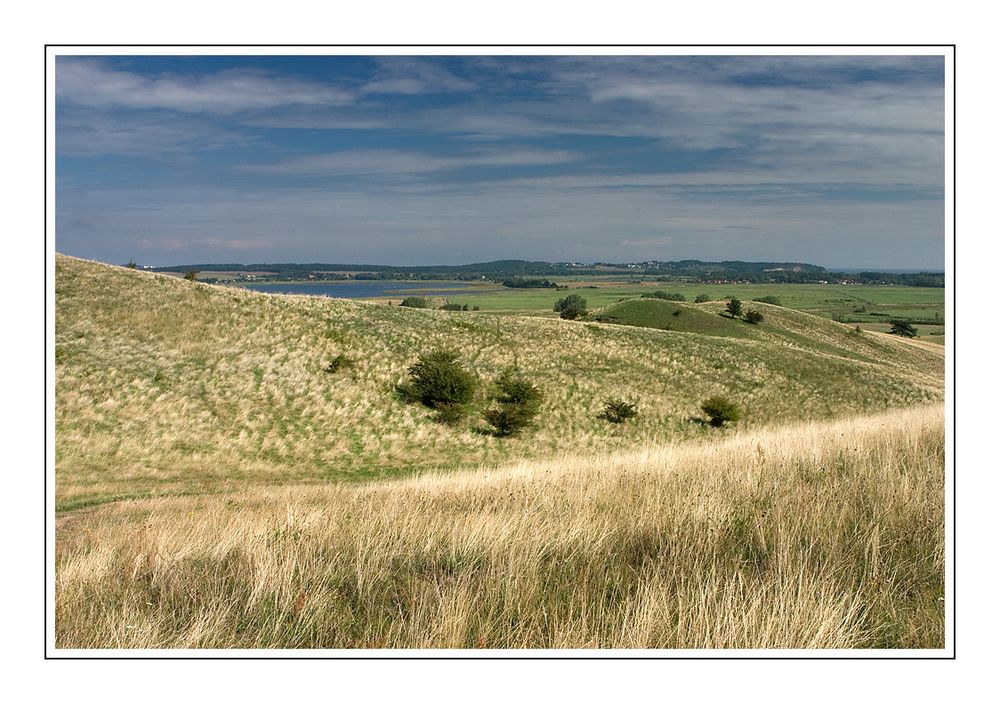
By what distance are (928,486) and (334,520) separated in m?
5.86

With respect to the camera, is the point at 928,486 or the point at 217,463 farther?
the point at 217,463

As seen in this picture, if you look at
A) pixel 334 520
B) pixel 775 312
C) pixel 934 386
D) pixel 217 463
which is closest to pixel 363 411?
pixel 217 463

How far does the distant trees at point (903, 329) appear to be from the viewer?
280ft

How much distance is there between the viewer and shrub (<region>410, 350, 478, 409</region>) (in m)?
31.2

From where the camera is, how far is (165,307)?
1385 inches

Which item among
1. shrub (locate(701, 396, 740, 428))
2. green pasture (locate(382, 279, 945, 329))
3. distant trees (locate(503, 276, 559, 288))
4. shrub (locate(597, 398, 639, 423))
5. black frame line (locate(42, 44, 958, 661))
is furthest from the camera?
distant trees (locate(503, 276, 559, 288))

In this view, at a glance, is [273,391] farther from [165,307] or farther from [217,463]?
[165,307]

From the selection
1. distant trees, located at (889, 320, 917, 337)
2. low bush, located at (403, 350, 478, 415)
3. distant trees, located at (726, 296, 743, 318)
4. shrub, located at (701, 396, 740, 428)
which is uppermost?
distant trees, located at (726, 296, 743, 318)

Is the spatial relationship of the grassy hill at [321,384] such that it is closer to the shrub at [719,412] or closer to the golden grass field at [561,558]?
the shrub at [719,412]


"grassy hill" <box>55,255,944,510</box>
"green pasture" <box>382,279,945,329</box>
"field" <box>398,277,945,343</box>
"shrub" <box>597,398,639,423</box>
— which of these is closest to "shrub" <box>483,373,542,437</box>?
"grassy hill" <box>55,255,944,510</box>

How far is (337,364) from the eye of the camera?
32.5m

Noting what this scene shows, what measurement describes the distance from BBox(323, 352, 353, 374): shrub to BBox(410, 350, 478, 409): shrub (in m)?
3.49

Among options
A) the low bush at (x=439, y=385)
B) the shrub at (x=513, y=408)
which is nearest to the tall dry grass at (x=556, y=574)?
the shrub at (x=513, y=408)

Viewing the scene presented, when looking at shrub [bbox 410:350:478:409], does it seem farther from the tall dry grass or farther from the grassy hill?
the tall dry grass
